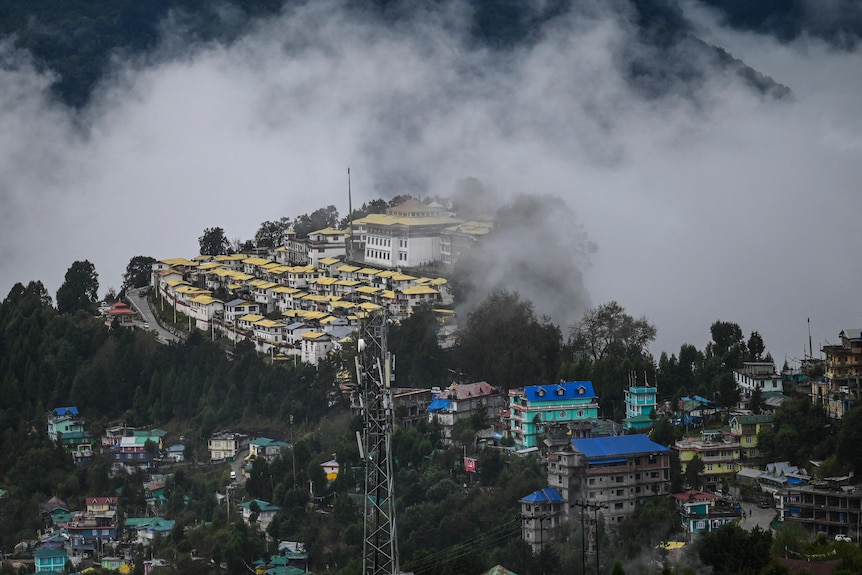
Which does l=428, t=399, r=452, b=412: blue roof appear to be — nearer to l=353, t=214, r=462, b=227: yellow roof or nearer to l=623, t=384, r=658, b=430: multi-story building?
l=623, t=384, r=658, b=430: multi-story building

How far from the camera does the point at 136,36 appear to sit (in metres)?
40.6

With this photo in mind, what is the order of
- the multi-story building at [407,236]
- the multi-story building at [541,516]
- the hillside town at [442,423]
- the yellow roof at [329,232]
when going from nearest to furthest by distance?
1. the multi-story building at [541,516]
2. the hillside town at [442,423]
3. the multi-story building at [407,236]
4. the yellow roof at [329,232]

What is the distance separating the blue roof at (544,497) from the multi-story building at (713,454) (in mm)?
1577

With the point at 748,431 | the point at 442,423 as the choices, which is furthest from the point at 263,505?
the point at 748,431

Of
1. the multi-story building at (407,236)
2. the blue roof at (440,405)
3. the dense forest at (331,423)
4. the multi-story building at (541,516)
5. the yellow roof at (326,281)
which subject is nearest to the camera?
the multi-story building at (541,516)

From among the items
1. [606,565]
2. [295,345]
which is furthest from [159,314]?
[606,565]

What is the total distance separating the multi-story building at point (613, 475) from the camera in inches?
821

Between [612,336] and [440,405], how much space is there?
7.77ft

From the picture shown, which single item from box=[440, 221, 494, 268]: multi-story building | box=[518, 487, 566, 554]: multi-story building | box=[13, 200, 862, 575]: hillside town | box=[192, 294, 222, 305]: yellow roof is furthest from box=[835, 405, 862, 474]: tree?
box=[192, 294, 222, 305]: yellow roof

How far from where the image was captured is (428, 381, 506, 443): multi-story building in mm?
24234

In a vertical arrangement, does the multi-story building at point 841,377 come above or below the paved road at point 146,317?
below

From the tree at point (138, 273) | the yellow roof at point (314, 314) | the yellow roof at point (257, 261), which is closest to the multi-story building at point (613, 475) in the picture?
the yellow roof at point (314, 314)

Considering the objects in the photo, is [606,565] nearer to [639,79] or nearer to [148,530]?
[148,530]

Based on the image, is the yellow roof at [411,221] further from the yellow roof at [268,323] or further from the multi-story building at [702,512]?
the multi-story building at [702,512]
